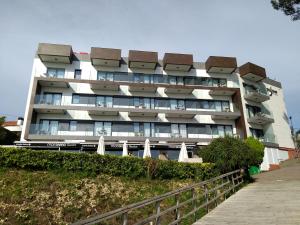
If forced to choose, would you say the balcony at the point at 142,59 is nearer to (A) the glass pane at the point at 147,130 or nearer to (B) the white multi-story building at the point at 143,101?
(B) the white multi-story building at the point at 143,101

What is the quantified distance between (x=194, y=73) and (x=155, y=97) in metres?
7.74

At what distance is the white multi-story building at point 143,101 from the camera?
35875 millimetres

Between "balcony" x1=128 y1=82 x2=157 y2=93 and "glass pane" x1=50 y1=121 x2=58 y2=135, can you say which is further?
"balcony" x1=128 y1=82 x2=157 y2=93

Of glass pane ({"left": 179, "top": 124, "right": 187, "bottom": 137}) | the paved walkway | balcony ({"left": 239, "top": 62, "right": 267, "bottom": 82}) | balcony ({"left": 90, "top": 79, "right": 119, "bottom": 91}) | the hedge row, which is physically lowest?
the paved walkway

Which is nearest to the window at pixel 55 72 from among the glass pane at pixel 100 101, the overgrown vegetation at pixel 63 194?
the glass pane at pixel 100 101

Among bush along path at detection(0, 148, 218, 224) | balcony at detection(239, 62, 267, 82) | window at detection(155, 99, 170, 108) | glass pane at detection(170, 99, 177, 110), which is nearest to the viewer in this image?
bush along path at detection(0, 148, 218, 224)

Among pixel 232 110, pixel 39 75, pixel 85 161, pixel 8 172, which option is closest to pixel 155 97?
pixel 232 110

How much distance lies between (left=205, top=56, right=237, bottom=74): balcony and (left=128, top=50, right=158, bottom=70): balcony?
833cm

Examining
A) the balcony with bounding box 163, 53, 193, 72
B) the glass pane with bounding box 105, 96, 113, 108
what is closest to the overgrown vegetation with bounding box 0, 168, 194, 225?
the glass pane with bounding box 105, 96, 113, 108

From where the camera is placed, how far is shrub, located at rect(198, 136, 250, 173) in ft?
71.7

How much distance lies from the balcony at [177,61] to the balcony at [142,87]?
408cm

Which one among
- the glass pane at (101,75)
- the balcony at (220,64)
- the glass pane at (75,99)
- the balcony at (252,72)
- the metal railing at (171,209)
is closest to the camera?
the metal railing at (171,209)

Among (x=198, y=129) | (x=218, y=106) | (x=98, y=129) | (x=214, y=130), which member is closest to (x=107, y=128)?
(x=98, y=129)

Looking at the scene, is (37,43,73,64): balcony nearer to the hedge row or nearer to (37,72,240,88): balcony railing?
(37,72,240,88): balcony railing
